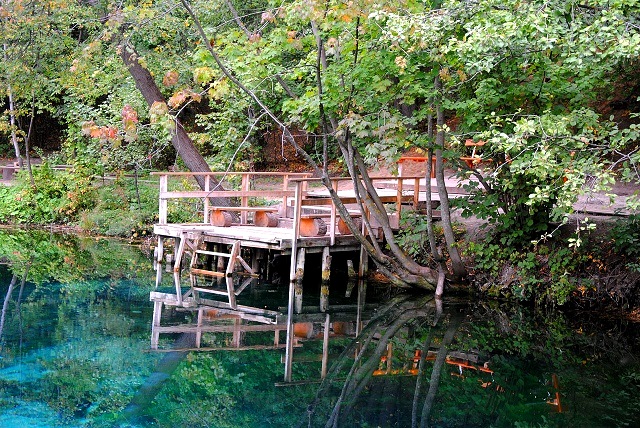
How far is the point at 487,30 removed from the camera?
8.60 meters

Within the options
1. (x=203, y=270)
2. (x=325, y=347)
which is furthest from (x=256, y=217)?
(x=325, y=347)

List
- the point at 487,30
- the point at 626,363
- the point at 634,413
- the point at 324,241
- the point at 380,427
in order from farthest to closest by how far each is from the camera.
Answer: the point at 324,241
the point at 626,363
the point at 487,30
the point at 634,413
the point at 380,427

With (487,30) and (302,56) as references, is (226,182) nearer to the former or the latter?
(302,56)

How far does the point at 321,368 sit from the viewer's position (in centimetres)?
947

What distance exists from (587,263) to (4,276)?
34.8ft

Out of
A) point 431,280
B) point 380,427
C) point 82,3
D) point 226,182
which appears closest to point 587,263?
point 431,280

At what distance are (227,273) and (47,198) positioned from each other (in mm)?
9360

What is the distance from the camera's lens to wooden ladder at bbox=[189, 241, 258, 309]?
13677 millimetres

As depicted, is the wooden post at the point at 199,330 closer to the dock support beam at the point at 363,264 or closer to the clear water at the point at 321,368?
the clear water at the point at 321,368

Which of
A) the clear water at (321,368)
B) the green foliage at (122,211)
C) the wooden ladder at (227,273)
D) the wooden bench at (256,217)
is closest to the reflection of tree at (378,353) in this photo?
the clear water at (321,368)

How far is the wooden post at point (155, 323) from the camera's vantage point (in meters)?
A: 10.2

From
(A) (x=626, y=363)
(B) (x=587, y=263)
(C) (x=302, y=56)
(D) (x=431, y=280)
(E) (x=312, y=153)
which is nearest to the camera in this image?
(A) (x=626, y=363)

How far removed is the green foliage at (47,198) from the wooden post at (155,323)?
937 centimetres

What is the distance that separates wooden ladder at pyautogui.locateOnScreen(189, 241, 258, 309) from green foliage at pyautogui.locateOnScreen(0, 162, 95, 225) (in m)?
6.77
